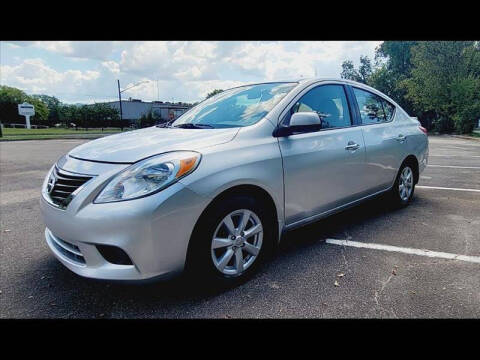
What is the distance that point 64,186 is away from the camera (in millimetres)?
2279

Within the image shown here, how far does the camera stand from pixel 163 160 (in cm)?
216

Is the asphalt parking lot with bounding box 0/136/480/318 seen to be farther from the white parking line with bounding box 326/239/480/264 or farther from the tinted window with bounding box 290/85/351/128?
the tinted window with bounding box 290/85/351/128

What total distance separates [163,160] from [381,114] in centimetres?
306

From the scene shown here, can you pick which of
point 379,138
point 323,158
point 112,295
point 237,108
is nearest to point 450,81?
point 379,138

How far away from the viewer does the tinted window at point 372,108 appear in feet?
12.3

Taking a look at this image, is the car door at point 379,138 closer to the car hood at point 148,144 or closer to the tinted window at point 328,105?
the tinted window at point 328,105

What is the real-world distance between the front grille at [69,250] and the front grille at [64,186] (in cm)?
28

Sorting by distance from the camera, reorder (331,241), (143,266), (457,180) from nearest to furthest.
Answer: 1. (143,266)
2. (331,241)
3. (457,180)

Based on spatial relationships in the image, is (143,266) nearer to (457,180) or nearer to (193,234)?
(193,234)

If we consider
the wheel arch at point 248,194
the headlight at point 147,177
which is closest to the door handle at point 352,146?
the wheel arch at point 248,194

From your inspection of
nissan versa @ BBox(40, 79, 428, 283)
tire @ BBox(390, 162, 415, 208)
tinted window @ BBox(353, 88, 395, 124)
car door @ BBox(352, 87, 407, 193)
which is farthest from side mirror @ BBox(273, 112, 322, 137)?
tire @ BBox(390, 162, 415, 208)

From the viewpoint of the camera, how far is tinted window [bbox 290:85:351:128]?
3.10 metres

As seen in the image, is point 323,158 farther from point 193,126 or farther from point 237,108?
point 193,126
